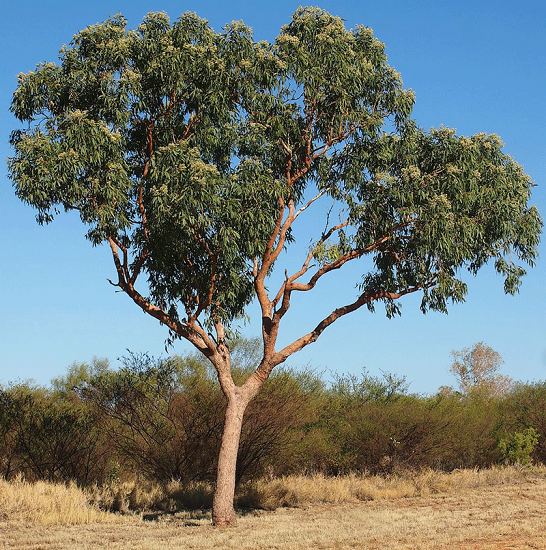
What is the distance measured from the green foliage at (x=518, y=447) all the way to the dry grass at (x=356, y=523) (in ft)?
13.3

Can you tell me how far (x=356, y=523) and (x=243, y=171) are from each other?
24.2ft

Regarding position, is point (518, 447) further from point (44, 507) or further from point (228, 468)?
point (44, 507)

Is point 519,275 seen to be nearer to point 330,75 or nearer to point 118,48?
point 330,75

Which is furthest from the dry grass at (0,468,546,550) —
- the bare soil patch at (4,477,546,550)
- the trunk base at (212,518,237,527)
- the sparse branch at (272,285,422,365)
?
the sparse branch at (272,285,422,365)

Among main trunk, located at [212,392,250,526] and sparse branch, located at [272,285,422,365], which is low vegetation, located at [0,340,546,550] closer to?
main trunk, located at [212,392,250,526]

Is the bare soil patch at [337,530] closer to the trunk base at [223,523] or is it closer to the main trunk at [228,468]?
the trunk base at [223,523]

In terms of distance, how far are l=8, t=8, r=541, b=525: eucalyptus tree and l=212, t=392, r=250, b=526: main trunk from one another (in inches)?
1.4

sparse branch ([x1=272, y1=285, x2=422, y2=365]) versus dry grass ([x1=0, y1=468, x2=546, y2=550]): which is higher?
sparse branch ([x1=272, y1=285, x2=422, y2=365])

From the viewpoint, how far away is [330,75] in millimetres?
15680

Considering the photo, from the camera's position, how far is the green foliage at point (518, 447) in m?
25.0

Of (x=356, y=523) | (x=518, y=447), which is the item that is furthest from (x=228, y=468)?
(x=518, y=447)

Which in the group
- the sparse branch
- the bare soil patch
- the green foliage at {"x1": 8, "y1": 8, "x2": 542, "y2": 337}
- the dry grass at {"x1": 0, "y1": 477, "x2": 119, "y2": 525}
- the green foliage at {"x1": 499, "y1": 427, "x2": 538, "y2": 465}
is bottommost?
the bare soil patch

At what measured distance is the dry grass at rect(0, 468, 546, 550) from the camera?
11914 mm

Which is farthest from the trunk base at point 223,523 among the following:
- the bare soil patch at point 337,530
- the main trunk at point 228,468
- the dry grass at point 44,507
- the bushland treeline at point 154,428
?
the bushland treeline at point 154,428
